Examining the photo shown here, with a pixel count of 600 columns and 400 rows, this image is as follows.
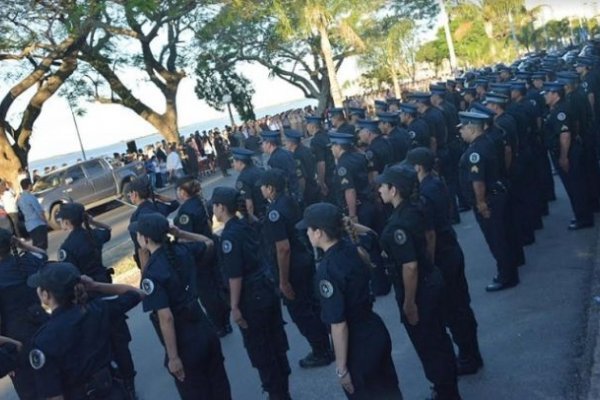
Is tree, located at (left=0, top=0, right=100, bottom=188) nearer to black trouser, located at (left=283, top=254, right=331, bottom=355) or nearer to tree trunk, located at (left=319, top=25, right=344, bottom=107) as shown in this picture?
tree trunk, located at (left=319, top=25, right=344, bottom=107)

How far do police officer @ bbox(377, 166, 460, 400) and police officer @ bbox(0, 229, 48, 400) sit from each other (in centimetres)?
290

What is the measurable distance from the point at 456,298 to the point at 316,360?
162 centimetres

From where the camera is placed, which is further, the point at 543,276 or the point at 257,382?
the point at 543,276

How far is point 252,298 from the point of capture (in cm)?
548

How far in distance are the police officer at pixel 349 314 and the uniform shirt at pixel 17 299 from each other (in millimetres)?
2793

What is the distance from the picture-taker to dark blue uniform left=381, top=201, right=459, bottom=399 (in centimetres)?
481

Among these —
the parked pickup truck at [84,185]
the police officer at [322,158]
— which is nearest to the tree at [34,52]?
the parked pickup truck at [84,185]

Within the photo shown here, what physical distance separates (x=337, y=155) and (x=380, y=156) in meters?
0.85

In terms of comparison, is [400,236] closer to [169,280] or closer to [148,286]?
[169,280]

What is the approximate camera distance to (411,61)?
47.5 m

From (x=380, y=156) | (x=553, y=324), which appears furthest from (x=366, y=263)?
(x=380, y=156)

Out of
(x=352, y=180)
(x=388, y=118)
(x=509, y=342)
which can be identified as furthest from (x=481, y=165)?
(x=388, y=118)

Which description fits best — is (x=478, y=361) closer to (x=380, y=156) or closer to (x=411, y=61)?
(x=380, y=156)

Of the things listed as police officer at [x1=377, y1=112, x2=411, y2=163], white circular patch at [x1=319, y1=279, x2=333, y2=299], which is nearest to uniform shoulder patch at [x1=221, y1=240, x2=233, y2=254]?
white circular patch at [x1=319, y1=279, x2=333, y2=299]
